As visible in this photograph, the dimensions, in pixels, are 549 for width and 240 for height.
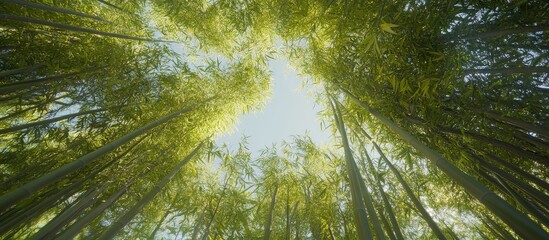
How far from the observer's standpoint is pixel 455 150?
2762mm

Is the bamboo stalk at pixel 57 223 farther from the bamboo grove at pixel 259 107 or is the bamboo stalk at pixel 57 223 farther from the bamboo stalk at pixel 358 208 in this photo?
the bamboo stalk at pixel 358 208

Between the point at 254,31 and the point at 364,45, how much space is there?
198 centimetres

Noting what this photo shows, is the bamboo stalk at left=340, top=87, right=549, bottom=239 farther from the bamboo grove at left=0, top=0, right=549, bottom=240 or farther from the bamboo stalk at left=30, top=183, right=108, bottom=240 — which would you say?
the bamboo stalk at left=30, top=183, right=108, bottom=240

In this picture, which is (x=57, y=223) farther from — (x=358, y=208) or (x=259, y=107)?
(x=259, y=107)

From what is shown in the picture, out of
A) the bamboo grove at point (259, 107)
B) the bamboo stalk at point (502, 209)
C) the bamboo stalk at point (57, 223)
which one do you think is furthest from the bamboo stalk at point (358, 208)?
the bamboo stalk at point (57, 223)

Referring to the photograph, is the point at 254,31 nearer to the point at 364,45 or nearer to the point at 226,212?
the point at 364,45

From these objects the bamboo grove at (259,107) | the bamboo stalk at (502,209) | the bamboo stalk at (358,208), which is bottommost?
the bamboo stalk at (502,209)

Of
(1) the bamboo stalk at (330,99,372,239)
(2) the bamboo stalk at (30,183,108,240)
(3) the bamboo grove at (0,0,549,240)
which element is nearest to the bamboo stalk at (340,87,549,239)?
(3) the bamboo grove at (0,0,549,240)

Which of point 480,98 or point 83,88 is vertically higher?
point 83,88

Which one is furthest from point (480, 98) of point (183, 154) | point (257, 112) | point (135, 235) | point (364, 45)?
point (135, 235)

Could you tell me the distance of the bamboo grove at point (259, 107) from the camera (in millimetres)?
2395

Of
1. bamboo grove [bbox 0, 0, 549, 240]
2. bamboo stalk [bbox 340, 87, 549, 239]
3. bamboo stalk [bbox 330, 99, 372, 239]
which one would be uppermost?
bamboo grove [bbox 0, 0, 549, 240]

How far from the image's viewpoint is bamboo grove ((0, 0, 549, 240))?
2395 mm

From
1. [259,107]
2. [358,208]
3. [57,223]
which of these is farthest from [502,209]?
[259,107]
